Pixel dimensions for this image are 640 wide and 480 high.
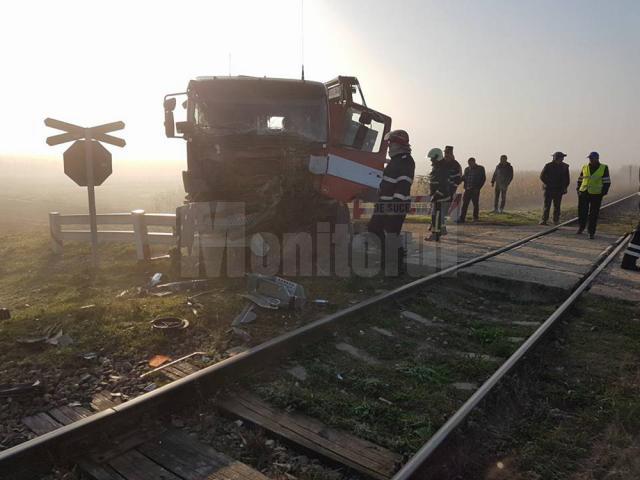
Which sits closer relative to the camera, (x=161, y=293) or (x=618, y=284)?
(x=161, y=293)

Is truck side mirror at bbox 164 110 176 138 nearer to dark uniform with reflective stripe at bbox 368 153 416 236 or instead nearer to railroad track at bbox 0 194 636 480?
dark uniform with reflective stripe at bbox 368 153 416 236

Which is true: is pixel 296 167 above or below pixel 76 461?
above

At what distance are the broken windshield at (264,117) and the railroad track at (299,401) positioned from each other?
11.7ft

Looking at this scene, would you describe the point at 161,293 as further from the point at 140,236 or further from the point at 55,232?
the point at 55,232

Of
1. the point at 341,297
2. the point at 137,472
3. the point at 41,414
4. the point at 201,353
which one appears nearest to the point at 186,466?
the point at 137,472

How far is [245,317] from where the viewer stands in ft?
17.0

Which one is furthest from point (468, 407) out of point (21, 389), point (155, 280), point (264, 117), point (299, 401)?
point (264, 117)

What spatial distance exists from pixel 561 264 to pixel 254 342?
6346 millimetres

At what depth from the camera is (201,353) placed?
14.4 ft

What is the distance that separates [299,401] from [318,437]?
43 centimetres

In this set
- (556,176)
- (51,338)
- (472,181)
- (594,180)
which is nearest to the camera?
(51,338)

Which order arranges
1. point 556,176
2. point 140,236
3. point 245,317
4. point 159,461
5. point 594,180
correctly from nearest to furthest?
point 159,461 < point 245,317 < point 140,236 < point 594,180 < point 556,176

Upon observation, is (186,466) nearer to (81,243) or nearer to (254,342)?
(254,342)

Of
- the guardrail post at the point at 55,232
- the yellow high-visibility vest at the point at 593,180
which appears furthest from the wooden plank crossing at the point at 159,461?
the yellow high-visibility vest at the point at 593,180
